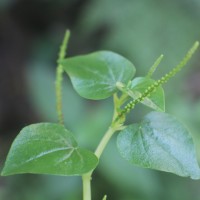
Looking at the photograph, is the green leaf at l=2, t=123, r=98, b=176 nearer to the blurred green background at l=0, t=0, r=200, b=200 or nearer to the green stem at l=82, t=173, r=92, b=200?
the green stem at l=82, t=173, r=92, b=200

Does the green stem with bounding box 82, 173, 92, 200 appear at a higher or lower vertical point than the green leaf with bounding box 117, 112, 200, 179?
lower

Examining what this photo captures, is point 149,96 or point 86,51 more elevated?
point 149,96

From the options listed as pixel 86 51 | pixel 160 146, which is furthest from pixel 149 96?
pixel 86 51

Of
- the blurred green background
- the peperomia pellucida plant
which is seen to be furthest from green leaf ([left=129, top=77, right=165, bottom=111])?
the blurred green background

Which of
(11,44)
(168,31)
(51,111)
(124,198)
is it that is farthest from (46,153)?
(11,44)

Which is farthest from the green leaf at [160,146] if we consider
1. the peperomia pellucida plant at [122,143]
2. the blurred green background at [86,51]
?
the blurred green background at [86,51]

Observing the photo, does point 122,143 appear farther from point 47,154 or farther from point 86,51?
point 86,51

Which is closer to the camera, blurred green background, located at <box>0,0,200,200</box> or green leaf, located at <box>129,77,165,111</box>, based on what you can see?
green leaf, located at <box>129,77,165,111</box>

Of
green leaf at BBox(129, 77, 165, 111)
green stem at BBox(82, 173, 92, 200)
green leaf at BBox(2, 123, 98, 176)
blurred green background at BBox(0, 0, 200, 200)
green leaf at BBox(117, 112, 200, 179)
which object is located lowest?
blurred green background at BBox(0, 0, 200, 200)
